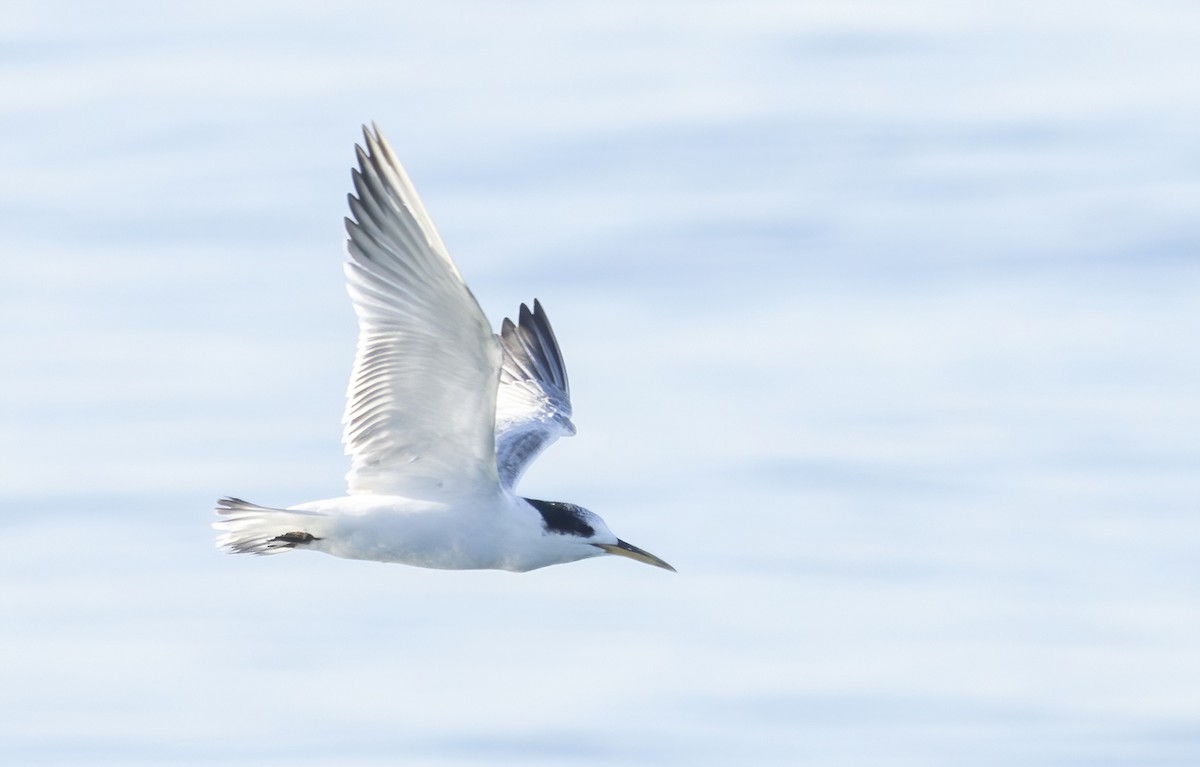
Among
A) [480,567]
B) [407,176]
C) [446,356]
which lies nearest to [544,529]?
[480,567]

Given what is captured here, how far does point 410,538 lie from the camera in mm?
13289

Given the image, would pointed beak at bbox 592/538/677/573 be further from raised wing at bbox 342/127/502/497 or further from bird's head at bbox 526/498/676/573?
raised wing at bbox 342/127/502/497

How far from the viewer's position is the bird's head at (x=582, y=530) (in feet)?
45.0

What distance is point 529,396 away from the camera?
16344mm

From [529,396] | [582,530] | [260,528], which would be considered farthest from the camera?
[529,396]

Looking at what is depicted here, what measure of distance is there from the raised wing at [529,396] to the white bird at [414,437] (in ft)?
4.09

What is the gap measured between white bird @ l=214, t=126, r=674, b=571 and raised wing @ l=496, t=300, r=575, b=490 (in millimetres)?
1246

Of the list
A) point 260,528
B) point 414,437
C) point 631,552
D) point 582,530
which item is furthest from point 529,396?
point 260,528

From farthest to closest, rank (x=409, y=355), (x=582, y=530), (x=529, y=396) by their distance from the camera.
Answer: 1. (x=529, y=396)
2. (x=582, y=530)
3. (x=409, y=355)

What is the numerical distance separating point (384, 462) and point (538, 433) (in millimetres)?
2085

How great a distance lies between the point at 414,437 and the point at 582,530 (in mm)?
1142

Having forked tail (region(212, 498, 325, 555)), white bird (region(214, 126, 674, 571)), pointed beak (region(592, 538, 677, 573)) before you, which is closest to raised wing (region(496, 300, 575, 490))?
pointed beak (region(592, 538, 677, 573))

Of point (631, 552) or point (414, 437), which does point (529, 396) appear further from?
point (414, 437)

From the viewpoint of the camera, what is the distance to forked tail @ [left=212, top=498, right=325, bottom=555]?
13250 mm
